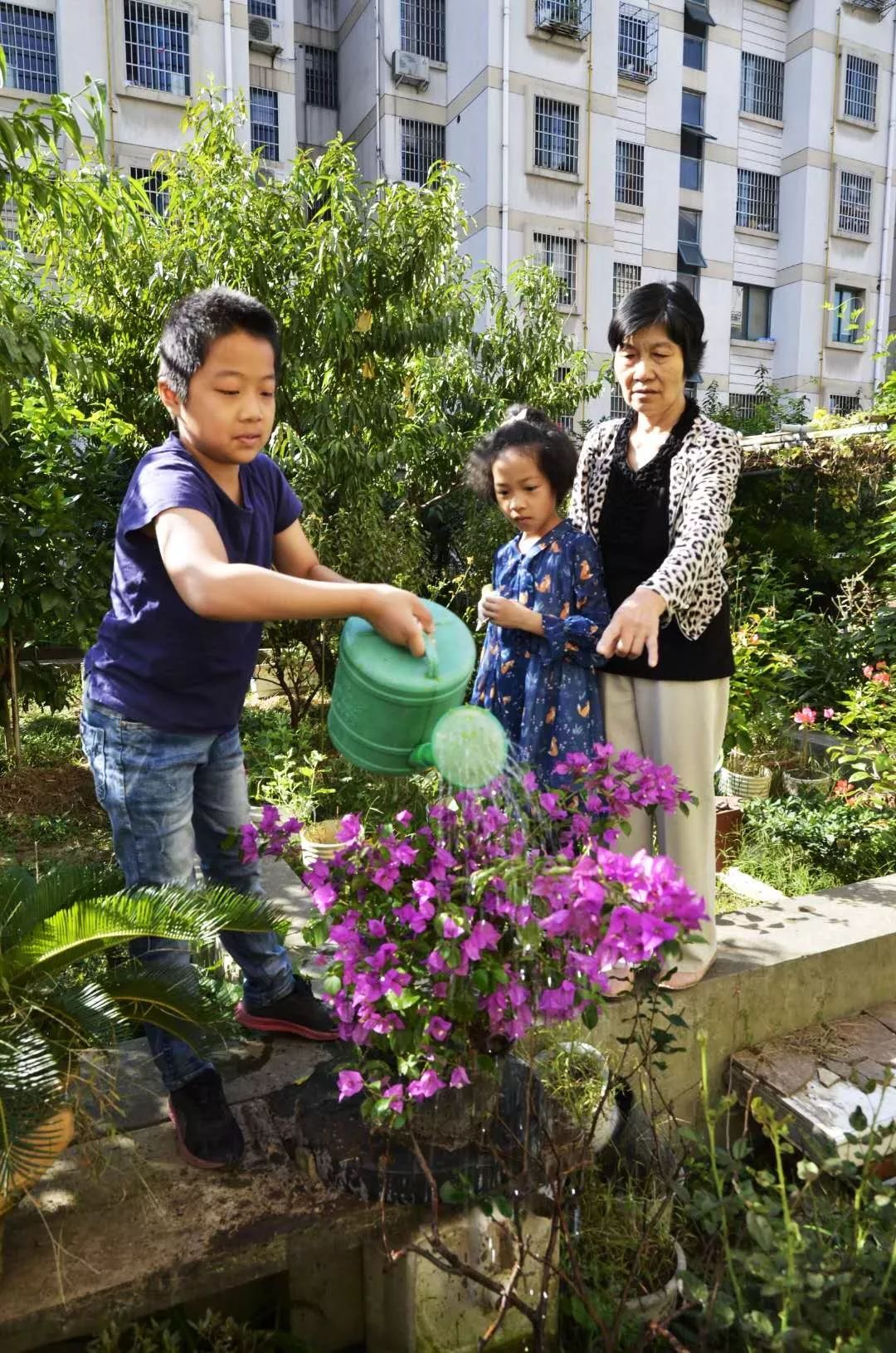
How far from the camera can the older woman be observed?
205 cm

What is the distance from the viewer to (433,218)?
4742 millimetres

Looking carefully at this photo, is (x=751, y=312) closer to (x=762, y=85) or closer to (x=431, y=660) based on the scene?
(x=762, y=85)

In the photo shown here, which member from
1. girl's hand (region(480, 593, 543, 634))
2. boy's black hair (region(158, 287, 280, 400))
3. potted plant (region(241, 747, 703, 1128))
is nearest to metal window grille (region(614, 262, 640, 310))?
girl's hand (region(480, 593, 543, 634))

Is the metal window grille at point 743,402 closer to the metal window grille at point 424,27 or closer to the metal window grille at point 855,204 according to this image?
the metal window grille at point 855,204

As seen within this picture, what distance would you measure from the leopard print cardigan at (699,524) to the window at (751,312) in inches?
748

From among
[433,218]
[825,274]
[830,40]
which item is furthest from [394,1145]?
[830,40]

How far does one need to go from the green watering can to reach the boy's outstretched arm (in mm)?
59

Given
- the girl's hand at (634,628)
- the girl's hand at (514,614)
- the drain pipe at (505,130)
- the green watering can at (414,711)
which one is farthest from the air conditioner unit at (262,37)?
the green watering can at (414,711)

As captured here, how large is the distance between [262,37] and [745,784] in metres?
15.1

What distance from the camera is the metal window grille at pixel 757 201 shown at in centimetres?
1920

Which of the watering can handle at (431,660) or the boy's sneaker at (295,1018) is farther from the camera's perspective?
the boy's sneaker at (295,1018)

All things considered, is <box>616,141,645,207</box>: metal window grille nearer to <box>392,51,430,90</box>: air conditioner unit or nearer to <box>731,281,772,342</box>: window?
<box>731,281,772,342</box>: window

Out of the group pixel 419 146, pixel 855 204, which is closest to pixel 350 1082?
pixel 419 146

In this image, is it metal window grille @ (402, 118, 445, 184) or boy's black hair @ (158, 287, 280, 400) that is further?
metal window grille @ (402, 118, 445, 184)
